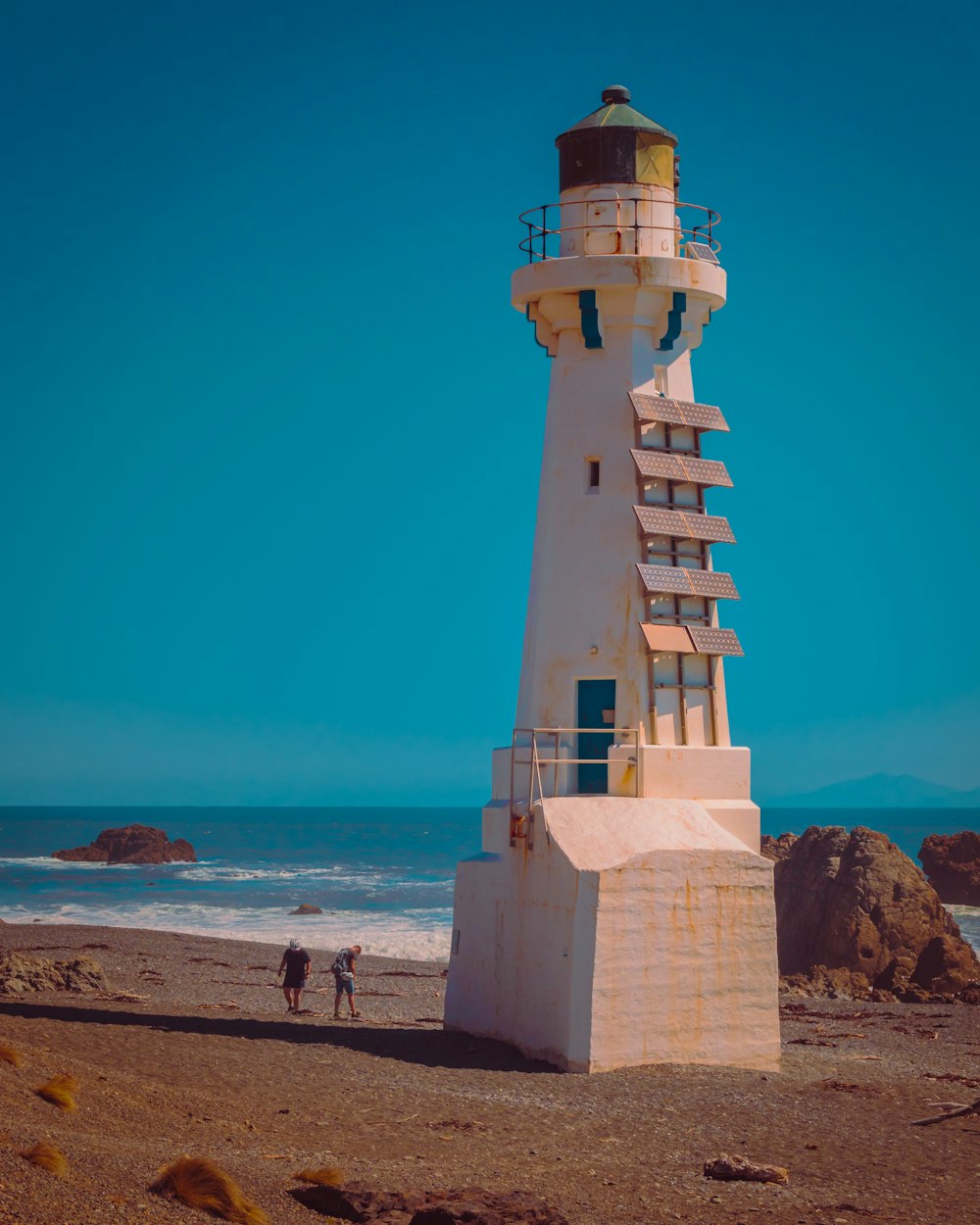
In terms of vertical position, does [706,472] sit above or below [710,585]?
above

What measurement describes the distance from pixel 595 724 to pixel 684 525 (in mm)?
2766

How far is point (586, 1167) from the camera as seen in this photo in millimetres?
13461

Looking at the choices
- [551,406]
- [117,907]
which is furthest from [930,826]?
[551,406]

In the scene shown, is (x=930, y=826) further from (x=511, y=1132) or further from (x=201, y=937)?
(x=511, y=1132)

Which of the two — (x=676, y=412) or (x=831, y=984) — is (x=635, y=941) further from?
(x=831, y=984)

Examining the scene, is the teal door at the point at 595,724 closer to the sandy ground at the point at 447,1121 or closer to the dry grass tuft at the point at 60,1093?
the sandy ground at the point at 447,1121

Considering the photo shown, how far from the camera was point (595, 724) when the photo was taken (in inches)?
801

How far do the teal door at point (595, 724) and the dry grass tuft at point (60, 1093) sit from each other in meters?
8.50

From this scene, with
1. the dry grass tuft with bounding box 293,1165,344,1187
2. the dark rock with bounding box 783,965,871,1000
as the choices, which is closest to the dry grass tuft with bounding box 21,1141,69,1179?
the dry grass tuft with bounding box 293,1165,344,1187

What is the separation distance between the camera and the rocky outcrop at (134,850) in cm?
8394

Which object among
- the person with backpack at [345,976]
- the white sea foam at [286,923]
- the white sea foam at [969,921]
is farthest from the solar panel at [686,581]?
the white sea foam at [969,921]

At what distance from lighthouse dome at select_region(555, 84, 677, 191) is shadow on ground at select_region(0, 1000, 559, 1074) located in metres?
11.1

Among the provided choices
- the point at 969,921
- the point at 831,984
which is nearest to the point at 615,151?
the point at 831,984

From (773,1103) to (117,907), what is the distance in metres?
36.9
